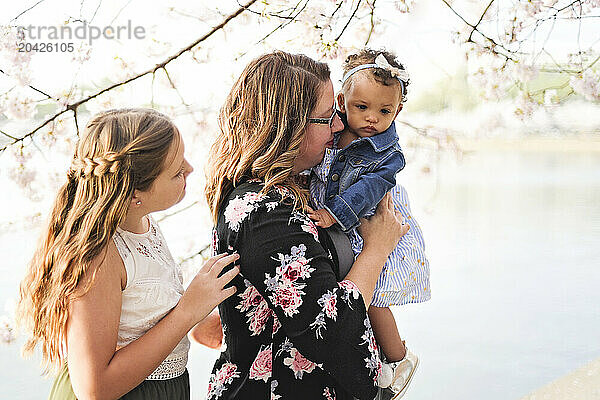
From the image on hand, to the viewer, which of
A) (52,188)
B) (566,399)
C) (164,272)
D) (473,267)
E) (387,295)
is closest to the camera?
(164,272)

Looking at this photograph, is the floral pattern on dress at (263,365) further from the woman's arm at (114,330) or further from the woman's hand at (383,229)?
the woman's hand at (383,229)

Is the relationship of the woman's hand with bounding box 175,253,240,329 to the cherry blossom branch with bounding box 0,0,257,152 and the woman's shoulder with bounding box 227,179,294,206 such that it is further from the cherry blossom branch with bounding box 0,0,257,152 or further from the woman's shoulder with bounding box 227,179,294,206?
the cherry blossom branch with bounding box 0,0,257,152

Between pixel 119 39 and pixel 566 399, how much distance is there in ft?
8.18

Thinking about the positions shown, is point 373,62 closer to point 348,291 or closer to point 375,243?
point 375,243

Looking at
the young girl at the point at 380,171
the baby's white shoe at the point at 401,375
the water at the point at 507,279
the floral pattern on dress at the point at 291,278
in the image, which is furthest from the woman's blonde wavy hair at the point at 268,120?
the water at the point at 507,279

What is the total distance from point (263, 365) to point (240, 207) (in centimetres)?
33

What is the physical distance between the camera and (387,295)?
1.56 meters

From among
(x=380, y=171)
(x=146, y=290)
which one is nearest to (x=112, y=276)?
(x=146, y=290)

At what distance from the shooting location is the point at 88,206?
1290mm

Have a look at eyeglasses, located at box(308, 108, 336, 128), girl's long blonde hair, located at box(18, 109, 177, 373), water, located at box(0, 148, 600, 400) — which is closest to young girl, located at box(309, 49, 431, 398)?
eyeglasses, located at box(308, 108, 336, 128)

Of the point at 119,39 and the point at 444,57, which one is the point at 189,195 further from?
the point at 444,57

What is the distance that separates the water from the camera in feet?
12.1

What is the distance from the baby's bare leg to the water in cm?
211

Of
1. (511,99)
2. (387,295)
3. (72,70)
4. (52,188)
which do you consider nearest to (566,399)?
(511,99)
